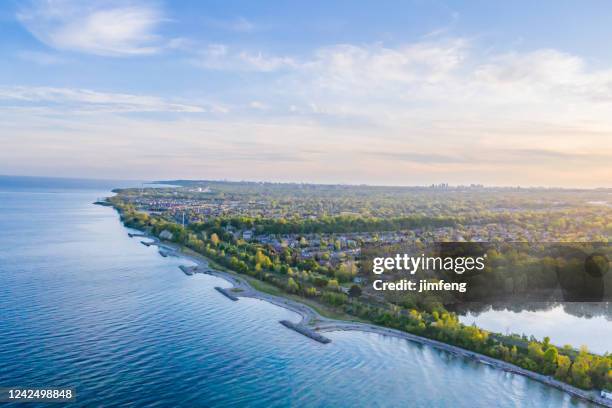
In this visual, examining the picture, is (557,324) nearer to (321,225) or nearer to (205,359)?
(205,359)

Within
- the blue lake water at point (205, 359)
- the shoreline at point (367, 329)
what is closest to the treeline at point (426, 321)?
the shoreline at point (367, 329)

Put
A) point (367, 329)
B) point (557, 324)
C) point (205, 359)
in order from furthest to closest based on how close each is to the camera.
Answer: point (557, 324)
point (367, 329)
point (205, 359)

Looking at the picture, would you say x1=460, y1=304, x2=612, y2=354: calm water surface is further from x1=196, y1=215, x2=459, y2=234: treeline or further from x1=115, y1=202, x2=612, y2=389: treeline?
x1=196, y1=215, x2=459, y2=234: treeline

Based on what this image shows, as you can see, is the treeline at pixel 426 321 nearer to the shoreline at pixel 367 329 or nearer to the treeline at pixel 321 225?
the shoreline at pixel 367 329

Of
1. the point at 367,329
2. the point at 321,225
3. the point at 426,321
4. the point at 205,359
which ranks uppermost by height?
the point at 321,225

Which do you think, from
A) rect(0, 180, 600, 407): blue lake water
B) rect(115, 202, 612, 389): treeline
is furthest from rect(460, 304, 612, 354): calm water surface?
rect(0, 180, 600, 407): blue lake water

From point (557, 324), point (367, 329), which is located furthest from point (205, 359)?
point (557, 324)
